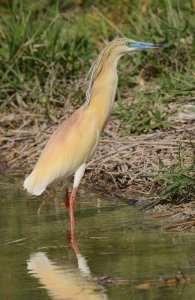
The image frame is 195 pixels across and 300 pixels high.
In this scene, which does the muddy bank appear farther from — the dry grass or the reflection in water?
the reflection in water

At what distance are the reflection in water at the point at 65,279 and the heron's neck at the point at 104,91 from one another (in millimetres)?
1622

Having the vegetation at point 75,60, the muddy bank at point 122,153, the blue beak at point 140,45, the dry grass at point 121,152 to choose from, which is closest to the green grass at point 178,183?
the muddy bank at point 122,153

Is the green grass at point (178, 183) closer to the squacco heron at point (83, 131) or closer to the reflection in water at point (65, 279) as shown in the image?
the squacco heron at point (83, 131)

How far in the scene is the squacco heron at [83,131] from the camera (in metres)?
8.26

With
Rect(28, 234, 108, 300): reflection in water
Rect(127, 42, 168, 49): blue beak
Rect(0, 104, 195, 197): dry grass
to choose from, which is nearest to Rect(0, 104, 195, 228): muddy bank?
Rect(0, 104, 195, 197): dry grass

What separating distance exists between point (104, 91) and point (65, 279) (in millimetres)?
2501

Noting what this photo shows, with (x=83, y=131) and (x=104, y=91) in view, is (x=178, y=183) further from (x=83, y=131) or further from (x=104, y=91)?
(x=104, y=91)

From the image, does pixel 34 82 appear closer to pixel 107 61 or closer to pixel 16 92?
pixel 16 92

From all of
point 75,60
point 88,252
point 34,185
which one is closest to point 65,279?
point 88,252

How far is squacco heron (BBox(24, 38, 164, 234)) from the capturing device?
27.1 feet

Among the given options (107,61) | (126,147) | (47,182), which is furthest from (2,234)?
(126,147)

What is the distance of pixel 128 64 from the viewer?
1240cm

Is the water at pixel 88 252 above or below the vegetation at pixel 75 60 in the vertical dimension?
below

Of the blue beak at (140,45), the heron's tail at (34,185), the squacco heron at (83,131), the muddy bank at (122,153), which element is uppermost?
the blue beak at (140,45)
